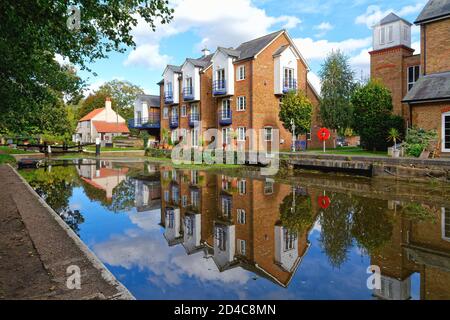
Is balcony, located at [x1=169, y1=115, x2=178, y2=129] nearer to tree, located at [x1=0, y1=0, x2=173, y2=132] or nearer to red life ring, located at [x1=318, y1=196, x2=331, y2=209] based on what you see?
tree, located at [x1=0, y1=0, x2=173, y2=132]

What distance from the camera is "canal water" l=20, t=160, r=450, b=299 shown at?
509 cm

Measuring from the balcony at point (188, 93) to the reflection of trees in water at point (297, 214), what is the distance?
2614cm

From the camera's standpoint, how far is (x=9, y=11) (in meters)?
6.20

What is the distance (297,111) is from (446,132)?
37.0 feet

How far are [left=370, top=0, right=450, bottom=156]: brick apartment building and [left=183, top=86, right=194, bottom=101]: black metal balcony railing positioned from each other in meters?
18.4

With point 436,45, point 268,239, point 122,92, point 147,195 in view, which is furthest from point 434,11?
point 122,92

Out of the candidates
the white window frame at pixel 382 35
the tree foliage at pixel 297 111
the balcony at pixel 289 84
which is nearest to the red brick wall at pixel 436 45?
the white window frame at pixel 382 35

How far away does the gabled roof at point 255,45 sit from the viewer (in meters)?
30.5

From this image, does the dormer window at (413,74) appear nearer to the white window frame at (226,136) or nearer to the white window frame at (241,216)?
the white window frame at (226,136)

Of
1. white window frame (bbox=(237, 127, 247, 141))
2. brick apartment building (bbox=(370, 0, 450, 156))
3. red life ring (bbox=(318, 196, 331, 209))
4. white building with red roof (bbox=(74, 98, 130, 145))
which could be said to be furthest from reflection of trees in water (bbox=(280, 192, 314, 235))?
white building with red roof (bbox=(74, 98, 130, 145))

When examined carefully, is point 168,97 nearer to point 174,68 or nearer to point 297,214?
point 174,68

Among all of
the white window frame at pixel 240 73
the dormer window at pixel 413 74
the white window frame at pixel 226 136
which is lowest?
the white window frame at pixel 226 136

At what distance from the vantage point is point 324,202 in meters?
11.7
